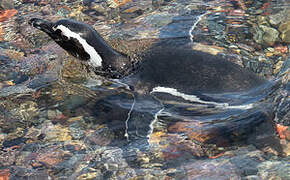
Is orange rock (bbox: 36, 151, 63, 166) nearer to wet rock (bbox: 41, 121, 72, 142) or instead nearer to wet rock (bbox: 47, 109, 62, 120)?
wet rock (bbox: 41, 121, 72, 142)

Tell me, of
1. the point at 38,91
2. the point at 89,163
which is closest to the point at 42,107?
the point at 38,91

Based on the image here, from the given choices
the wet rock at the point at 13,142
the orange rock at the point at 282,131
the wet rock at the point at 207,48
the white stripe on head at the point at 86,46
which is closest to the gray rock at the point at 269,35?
the wet rock at the point at 207,48

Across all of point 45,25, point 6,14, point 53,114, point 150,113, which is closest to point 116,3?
point 6,14

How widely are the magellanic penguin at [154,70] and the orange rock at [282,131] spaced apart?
1.33 feet

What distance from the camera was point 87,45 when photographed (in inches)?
133

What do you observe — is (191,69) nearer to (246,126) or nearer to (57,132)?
(246,126)

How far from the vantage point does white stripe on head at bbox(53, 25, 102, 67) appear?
10.7 ft

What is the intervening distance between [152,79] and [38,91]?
1265 millimetres

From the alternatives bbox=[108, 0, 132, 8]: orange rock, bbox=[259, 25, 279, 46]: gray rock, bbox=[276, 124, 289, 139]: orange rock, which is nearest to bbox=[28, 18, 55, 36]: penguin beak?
bbox=[276, 124, 289, 139]: orange rock

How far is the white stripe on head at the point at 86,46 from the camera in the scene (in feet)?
10.7

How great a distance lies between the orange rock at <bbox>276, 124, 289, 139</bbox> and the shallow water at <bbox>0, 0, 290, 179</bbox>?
0.02 metres

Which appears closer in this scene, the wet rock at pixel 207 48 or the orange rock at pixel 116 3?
the wet rock at pixel 207 48

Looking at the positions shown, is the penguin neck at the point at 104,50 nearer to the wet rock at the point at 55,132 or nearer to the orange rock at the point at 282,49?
the wet rock at the point at 55,132

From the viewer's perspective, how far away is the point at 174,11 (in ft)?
16.8
